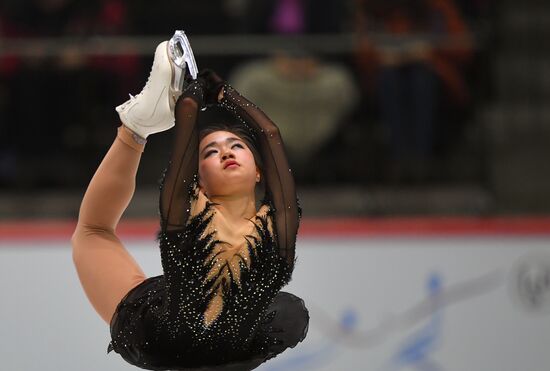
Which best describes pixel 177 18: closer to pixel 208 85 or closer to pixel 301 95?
pixel 301 95

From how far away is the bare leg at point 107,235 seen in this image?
3.68m

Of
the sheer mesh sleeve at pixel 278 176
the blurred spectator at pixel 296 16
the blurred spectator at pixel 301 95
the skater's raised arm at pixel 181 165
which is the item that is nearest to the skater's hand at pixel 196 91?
the skater's raised arm at pixel 181 165

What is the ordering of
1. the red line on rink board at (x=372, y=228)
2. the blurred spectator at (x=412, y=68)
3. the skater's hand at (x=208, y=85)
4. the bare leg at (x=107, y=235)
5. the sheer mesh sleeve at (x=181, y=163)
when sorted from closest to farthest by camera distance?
the sheer mesh sleeve at (x=181, y=163), the skater's hand at (x=208, y=85), the bare leg at (x=107, y=235), the red line on rink board at (x=372, y=228), the blurred spectator at (x=412, y=68)

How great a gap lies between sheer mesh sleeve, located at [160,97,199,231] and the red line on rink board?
8.34ft

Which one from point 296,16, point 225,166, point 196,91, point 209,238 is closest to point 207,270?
point 209,238

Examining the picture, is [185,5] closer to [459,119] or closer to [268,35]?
[268,35]

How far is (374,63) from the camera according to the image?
6109 mm

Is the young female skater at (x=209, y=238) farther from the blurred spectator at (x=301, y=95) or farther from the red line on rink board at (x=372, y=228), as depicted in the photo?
the blurred spectator at (x=301, y=95)

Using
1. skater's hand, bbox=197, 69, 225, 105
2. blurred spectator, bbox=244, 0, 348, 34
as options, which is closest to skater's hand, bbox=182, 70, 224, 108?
skater's hand, bbox=197, 69, 225, 105

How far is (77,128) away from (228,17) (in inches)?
42.1

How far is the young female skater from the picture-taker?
3.31m

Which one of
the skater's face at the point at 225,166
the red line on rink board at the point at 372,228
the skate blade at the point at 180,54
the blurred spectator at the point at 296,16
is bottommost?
the skater's face at the point at 225,166

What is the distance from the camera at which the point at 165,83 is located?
138 inches

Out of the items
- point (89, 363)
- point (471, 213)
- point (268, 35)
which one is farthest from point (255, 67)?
point (89, 363)
